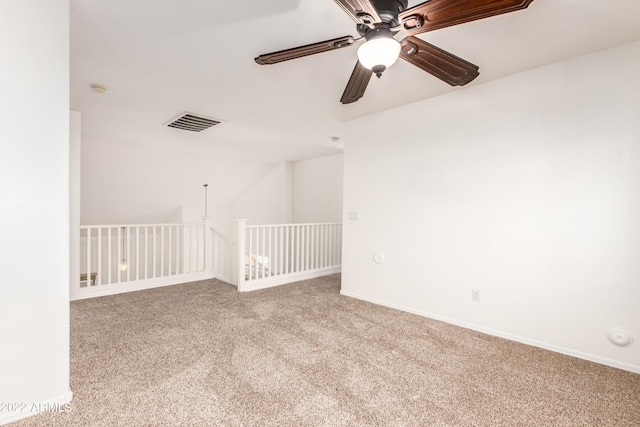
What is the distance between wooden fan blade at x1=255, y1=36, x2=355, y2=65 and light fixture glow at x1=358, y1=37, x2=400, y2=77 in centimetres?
10

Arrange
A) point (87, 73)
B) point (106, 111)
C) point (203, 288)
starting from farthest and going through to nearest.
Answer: point (203, 288) < point (106, 111) < point (87, 73)

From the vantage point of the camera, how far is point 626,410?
1.66m

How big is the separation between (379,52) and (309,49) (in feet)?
1.24

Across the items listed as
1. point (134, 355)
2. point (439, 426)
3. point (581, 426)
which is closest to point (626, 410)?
point (581, 426)

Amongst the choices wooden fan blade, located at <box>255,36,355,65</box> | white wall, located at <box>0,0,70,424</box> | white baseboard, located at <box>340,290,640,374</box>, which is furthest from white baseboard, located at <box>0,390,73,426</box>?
white baseboard, located at <box>340,290,640,374</box>

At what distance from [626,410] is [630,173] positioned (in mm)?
1500

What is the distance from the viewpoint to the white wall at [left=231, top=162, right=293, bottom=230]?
6.54 metres

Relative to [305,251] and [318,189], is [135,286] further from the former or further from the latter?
[318,189]

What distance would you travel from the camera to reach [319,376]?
1931 mm

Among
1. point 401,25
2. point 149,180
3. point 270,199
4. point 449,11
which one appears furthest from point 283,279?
point 449,11

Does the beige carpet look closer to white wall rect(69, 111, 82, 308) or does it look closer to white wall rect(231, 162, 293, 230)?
white wall rect(69, 111, 82, 308)

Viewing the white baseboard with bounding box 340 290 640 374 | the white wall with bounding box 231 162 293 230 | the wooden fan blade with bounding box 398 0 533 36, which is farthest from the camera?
the white wall with bounding box 231 162 293 230

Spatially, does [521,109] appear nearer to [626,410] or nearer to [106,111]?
[626,410]

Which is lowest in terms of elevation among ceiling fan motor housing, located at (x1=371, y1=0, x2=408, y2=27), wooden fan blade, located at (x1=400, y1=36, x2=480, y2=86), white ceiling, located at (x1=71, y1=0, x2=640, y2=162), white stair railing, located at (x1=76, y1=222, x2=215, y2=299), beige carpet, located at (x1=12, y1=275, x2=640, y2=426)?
beige carpet, located at (x1=12, y1=275, x2=640, y2=426)
